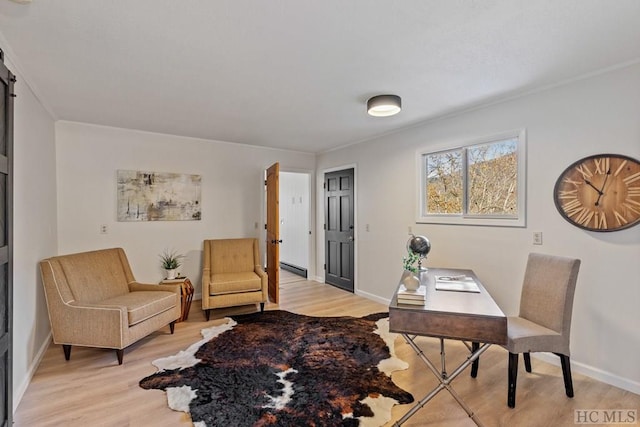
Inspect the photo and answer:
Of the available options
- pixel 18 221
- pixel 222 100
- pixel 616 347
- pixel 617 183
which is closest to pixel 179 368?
pixel 18 221

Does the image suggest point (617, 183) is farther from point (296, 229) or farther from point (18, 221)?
point (296, 229)

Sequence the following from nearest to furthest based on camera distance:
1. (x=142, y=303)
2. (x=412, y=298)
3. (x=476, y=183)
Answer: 1. (x=412, y=298)
2. (x=142, y=303)
3. (x=476, y=183)

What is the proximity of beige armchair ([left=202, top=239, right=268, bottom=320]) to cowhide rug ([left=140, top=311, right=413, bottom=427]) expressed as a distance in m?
0.38

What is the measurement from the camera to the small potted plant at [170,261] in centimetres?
416

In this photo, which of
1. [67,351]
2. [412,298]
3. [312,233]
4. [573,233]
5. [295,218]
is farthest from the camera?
[295,218]

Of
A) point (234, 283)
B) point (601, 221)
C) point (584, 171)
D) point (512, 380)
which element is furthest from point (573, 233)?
point (234, 283)

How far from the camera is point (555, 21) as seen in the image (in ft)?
5.91

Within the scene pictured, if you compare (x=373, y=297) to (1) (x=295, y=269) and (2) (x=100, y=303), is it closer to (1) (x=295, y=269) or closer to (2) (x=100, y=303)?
(1) (x=295, y=269)

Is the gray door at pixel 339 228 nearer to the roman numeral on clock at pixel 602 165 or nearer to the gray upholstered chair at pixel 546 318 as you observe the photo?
the gray upholstered chair at pixel 546 318

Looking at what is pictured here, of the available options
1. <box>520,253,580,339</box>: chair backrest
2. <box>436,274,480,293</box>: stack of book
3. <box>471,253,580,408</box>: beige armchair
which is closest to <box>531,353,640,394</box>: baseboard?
<box>471,253,580,408</box>: beige armchair

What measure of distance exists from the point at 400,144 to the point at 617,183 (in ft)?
7.54

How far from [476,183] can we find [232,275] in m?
3.28

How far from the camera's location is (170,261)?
4.22 m

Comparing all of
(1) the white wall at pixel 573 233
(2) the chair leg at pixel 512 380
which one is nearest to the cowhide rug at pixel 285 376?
(2) the chair leg at pixel 512 380
